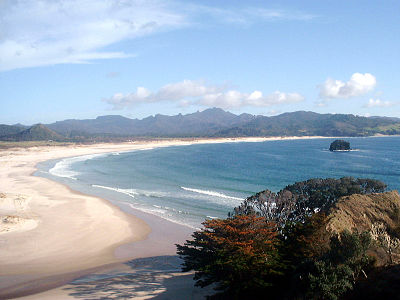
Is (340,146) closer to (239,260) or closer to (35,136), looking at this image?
(239,260)

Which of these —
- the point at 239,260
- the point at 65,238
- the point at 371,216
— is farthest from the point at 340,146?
the point at 239,260

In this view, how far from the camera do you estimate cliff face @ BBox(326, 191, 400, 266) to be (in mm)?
12914

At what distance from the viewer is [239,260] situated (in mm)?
11055

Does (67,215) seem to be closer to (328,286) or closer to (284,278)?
(284,278)

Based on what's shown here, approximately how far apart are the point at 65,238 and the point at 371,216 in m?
17.1

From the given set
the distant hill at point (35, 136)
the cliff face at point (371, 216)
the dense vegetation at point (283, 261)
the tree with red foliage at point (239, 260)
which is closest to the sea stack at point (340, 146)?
the cliff face at point (371, 216)

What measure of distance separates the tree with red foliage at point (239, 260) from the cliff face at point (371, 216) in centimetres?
273

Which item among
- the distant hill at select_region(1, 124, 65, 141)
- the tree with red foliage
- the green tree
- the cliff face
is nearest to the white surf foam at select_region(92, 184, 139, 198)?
the tree with red foliage

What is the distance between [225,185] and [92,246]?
883 inches

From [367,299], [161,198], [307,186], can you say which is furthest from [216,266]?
[161,198]

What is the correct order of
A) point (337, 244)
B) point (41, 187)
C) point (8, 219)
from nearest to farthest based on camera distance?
1. point (337, 244)
2. point (8, 219)
3. point (41, 187)

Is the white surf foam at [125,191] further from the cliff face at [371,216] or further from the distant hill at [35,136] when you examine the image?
the distant hill at [35,136]

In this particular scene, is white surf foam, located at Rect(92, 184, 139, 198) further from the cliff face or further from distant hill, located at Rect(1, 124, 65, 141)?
distant hill, located at Rect(1, 124, 65, 141)

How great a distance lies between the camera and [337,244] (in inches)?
437
